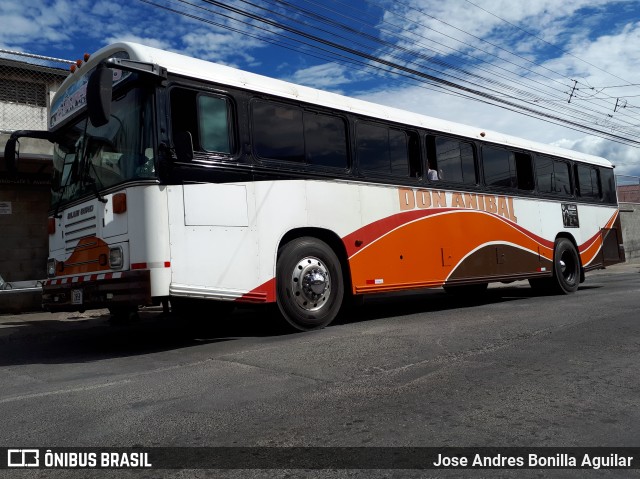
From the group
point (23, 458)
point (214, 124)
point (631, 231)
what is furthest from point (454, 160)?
point (631, 231)

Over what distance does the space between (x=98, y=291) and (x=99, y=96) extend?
6.39ft

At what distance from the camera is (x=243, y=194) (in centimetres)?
597

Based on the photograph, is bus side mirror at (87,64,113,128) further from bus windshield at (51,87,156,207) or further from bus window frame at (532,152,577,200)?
bus window frame at (532,152,577,200)

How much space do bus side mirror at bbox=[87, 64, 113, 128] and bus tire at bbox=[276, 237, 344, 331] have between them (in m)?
2.48

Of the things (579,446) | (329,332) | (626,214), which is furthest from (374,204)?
(626,214)

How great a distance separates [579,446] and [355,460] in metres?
1.19

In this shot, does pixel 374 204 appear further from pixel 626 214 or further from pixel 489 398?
pixel 626 214

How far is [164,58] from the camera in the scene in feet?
18.2

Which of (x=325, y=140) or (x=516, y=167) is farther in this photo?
(x=516, y=167)

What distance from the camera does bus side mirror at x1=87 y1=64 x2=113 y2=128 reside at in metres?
4.81

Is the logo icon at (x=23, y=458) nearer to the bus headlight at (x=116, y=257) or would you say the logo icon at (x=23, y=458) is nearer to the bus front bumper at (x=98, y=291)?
the bus front bumper at (x=98, y=291)

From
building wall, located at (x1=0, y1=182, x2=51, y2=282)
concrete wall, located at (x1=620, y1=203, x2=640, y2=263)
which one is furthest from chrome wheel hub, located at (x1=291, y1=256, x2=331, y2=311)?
concrete wall, located at (x1=620, y1=203, x2=640, y2=263)

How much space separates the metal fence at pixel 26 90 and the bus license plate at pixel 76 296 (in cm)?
769

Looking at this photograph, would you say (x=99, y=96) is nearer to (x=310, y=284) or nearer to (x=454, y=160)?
(x=310, y=284)
